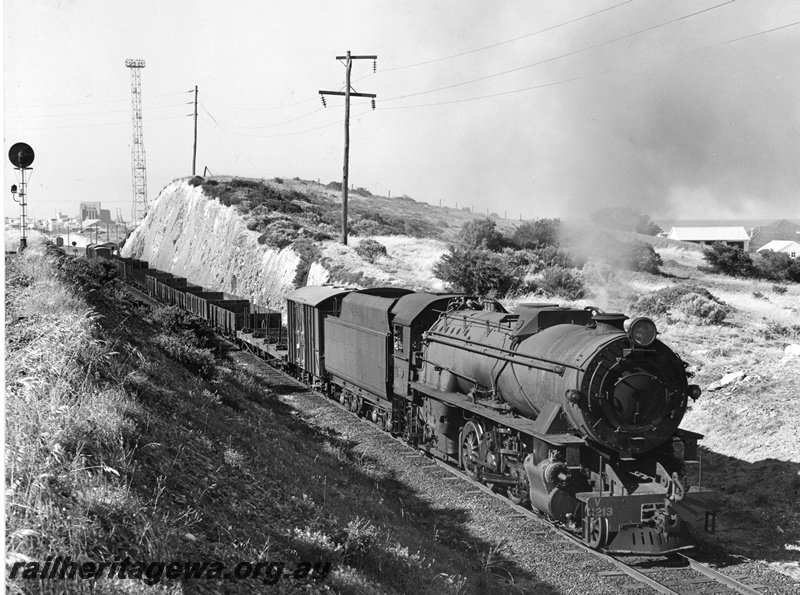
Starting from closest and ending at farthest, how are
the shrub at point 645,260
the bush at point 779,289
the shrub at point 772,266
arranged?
the shrub at point 645,260 < the bush at point 779,289 < the shrub at point 772,266

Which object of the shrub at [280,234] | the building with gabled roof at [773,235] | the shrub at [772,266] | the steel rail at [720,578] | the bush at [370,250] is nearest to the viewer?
the steel rail at [720,578]

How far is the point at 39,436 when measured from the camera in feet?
20.0

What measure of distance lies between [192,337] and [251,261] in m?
29.2

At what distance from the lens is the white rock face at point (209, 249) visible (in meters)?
44.5

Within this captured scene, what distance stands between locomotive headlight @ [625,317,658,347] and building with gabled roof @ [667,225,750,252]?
68443 mm

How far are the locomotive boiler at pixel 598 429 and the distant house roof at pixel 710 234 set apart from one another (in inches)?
2729

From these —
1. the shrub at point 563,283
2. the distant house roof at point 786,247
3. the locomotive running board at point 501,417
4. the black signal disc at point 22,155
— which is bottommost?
the locomotive running board at point 501,417

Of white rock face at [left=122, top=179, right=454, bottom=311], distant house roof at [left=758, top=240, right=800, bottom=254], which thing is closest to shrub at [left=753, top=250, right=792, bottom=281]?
white rock face at [left=122, top=179, right=454, bottom=311]

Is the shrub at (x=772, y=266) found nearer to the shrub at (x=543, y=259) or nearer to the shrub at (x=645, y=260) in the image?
the shrub at (x=645, y=260)

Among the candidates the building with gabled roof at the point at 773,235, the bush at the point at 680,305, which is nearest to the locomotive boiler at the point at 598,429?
the bush at the point at 680,305

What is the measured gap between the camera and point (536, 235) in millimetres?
45094

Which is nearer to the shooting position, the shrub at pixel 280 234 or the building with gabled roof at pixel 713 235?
the shrub at pixel 280 234

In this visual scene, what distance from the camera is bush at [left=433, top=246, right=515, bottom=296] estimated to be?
102ft

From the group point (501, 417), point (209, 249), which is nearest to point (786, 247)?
point (209, 249)
